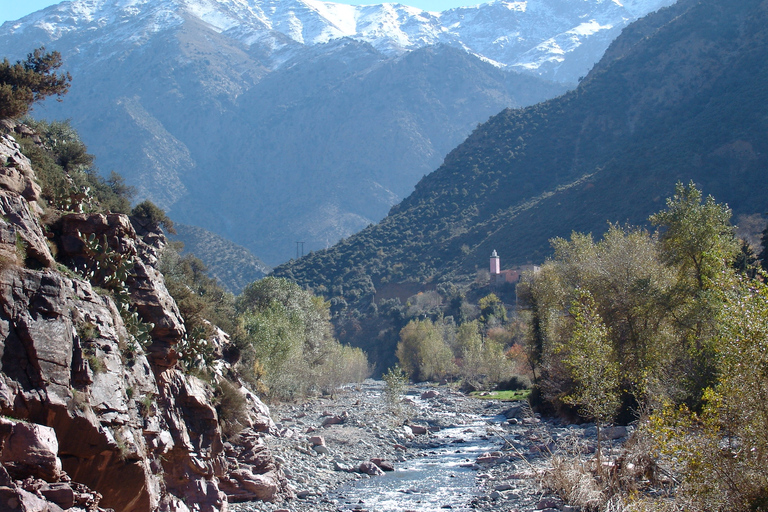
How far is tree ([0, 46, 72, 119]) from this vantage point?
70.3 ft

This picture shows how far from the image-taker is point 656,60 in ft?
392

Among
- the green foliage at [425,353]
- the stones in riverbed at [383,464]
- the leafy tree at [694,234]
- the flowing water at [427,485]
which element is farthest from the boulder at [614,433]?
the green foliage at [425,353]

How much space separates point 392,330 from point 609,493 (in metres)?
95.9

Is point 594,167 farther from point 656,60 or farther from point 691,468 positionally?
point 691,468

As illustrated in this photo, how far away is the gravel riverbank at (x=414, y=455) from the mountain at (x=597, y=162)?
166ft

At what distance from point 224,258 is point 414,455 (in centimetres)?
9951

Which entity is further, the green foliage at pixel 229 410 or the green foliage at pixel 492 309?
the green foliage at pixel 492 309

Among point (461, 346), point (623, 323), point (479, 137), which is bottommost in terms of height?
point (461, 346)

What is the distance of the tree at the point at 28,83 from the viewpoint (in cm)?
2143

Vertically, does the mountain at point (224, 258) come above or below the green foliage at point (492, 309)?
above

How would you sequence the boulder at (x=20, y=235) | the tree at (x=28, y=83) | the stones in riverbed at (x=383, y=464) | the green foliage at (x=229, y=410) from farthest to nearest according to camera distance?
the stones in riverbed at (x=383, y=464) < the green foliage at (x=229, y=410) < the tree at (x=28, y=83) < the boulder at (x=20, y=235)

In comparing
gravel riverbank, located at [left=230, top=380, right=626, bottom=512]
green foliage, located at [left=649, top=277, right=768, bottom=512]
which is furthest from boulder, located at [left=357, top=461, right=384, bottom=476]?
green foliage, located at [left=649, top=277, right=768, bottom=512]

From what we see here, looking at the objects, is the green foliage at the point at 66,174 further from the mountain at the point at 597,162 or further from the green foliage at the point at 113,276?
→ the mountain at the point at 597,162

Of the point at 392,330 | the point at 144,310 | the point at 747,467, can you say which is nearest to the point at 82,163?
the point at 144,310
